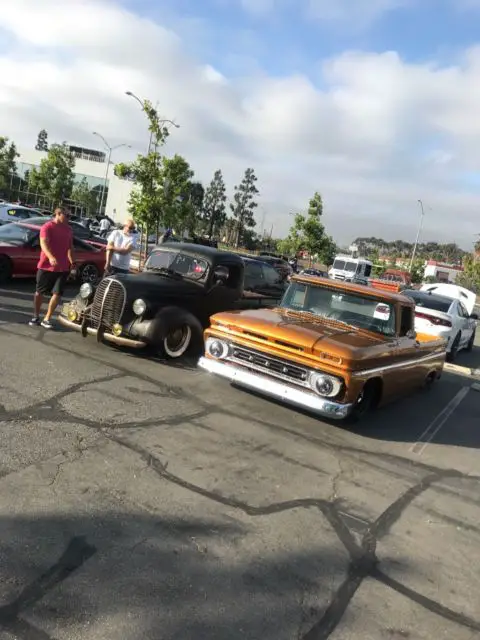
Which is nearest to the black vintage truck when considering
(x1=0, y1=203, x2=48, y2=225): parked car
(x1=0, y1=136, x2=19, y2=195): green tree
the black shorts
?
the black shorts

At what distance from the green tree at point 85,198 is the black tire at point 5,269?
58.0 m

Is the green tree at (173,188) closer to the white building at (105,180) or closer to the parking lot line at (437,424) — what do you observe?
the parking lot line at (437,424)

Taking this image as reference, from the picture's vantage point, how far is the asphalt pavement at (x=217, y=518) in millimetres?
2658

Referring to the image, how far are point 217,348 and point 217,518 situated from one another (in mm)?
2819

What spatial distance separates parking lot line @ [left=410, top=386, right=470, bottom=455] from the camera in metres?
5.75

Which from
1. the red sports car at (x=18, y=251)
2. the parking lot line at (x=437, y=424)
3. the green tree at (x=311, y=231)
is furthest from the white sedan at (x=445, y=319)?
the green tree at (x=311, y=231)

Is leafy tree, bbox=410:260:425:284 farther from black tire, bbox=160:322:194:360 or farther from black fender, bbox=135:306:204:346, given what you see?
black fender, bbox=135:306:204:346

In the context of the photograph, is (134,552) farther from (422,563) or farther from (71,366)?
(71,366)

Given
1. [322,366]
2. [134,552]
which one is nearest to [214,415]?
[322,366]

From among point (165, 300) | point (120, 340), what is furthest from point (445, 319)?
point (120, 340)

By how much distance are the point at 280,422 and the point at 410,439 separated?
155 centimetres

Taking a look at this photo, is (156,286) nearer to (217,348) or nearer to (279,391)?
(217,348)

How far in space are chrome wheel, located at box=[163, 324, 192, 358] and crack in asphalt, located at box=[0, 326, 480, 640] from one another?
1.01 m

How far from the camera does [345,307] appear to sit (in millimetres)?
6598
